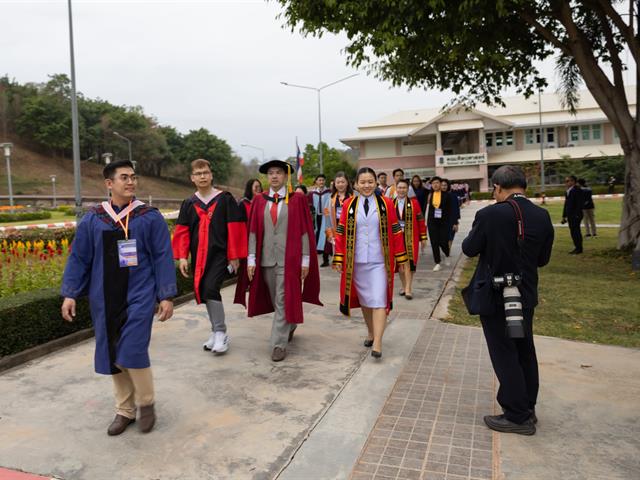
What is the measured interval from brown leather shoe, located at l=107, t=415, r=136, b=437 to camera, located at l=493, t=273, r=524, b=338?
2.58m

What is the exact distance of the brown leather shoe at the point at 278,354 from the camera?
15.9 ft

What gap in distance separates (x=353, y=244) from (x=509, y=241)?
1.95 m

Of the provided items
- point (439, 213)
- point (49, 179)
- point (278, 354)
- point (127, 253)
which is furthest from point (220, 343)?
point (49, 179)

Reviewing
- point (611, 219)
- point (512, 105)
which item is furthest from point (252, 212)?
point (512, 105)

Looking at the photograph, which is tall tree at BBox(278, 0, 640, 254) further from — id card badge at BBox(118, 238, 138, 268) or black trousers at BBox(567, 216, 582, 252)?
id card badge at BBox(118, 238, 138, 268)

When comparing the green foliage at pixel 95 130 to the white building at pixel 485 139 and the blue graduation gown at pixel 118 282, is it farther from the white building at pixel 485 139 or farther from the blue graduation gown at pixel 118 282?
the blue graduation gown at pixel 118 282

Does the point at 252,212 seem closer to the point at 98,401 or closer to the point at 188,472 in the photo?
the point at 98,401

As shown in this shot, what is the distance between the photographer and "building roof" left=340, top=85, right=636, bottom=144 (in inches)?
1767

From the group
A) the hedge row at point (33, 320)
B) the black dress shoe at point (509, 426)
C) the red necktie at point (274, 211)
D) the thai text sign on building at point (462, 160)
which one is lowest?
the black dress shoe at point (509, 426)

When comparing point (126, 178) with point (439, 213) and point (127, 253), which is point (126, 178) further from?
point (439, 213)

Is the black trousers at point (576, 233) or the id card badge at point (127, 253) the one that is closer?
the id card badge at point (127, 253)

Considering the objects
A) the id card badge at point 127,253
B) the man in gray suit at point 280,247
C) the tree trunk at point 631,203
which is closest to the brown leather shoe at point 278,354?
the man in gray suit at point 280,247

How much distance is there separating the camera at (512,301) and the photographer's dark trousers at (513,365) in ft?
0.50

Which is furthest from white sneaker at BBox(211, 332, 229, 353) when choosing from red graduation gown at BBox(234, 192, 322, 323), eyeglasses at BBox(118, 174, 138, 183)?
eyeglasses at BBox(118, 174, 138, 183)
